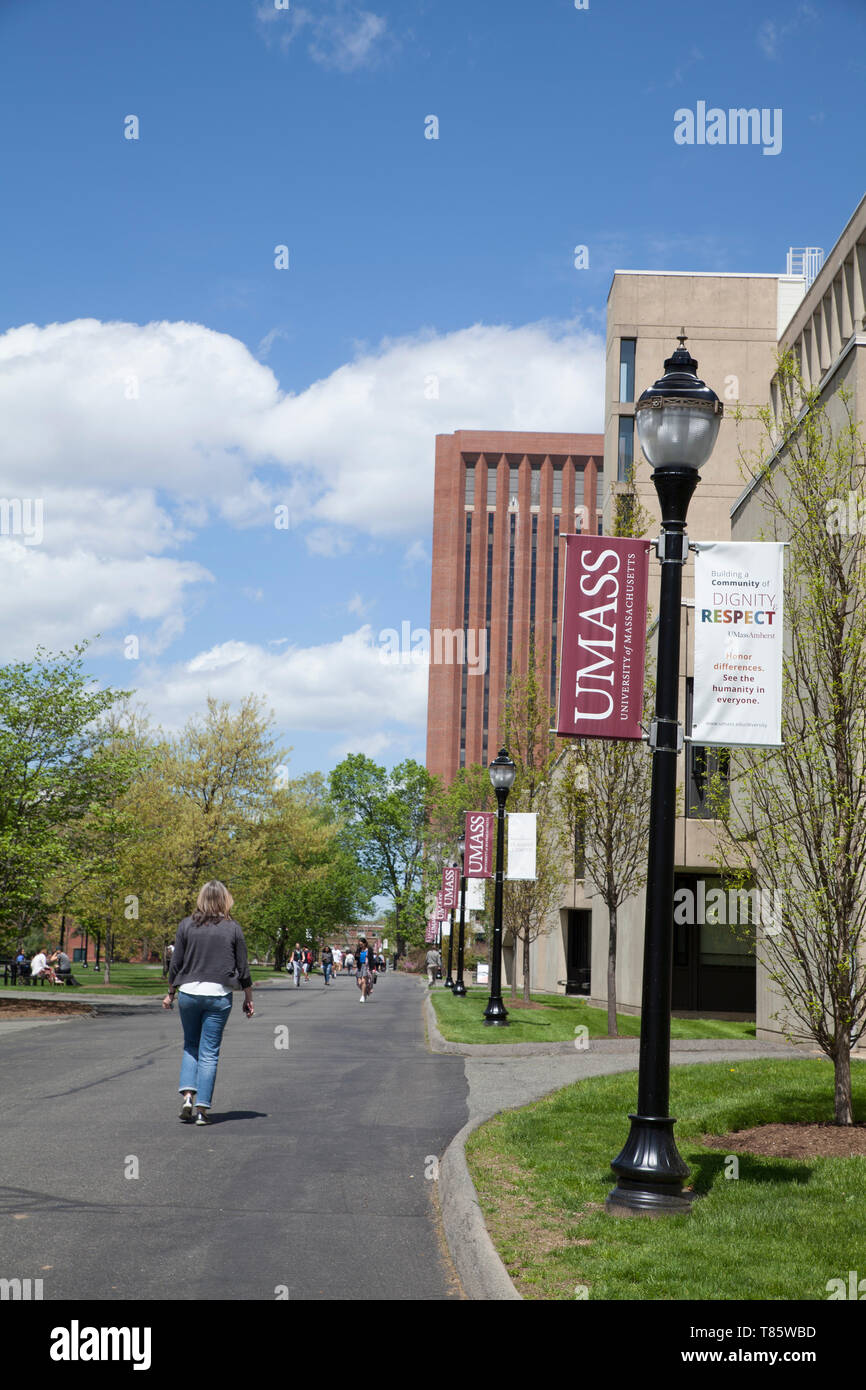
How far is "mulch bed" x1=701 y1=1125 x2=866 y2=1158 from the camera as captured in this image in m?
8.76

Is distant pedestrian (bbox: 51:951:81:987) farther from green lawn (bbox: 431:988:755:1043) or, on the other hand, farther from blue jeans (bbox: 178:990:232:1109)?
blue jeans (bbox: 178:990:232:1109)

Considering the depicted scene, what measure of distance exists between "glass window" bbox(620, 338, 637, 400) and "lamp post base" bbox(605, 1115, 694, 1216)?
34316 millimetres

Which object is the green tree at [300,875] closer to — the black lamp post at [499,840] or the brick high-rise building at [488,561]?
the black lamp post at [499,840]

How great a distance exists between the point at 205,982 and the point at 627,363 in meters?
33.0

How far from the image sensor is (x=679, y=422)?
7848 mm

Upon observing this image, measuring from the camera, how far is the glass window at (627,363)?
128 feet

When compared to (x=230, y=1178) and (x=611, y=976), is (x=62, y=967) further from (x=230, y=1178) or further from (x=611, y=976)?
(x=230, y=1178)

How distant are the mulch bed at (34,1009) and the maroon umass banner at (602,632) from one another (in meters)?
17.1

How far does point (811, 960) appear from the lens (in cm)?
1012

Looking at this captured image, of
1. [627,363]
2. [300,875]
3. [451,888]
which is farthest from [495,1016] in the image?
[300,875]
